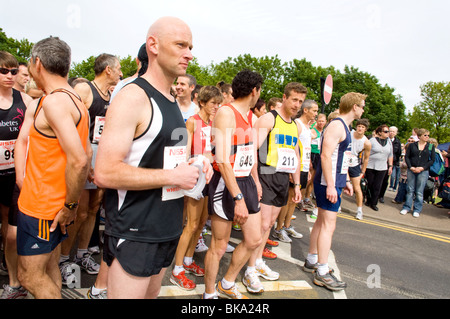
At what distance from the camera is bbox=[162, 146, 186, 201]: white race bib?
1.52m

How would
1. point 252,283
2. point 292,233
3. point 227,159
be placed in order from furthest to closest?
point 292,233
point 252,283
point 227,159

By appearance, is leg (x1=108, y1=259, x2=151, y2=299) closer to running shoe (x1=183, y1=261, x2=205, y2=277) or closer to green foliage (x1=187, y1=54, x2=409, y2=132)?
running shoe (x1=183, y1=261, x2=205, y2=277)

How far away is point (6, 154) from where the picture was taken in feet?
9.09

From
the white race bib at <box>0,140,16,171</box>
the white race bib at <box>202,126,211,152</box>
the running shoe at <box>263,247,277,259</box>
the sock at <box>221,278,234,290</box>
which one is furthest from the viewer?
the running shoe at <box>263,247,277,259</box>

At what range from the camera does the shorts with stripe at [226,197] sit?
2611 millimetres

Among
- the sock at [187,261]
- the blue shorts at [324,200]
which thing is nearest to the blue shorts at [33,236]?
the sock at [187,261]

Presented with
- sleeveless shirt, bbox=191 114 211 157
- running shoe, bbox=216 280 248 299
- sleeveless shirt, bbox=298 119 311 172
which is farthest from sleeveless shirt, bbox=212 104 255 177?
sleeveless shirt, bbox=298 119 311 172

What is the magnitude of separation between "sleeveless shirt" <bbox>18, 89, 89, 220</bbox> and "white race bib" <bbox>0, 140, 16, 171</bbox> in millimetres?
1072

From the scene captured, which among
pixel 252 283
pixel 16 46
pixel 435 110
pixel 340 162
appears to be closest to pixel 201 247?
pixel 252 283

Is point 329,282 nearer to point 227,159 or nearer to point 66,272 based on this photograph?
point 227,159

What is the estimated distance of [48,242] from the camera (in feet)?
6.27

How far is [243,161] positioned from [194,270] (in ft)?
5.23
